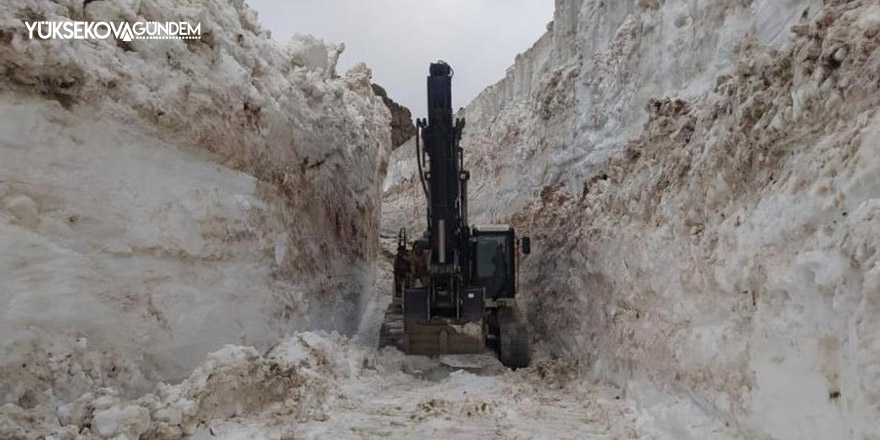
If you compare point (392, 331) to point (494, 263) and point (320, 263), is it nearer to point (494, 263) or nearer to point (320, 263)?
point (320, 263)

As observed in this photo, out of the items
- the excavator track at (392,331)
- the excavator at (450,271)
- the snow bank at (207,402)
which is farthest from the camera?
the excavator track at (392,331)

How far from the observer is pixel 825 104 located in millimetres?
4168

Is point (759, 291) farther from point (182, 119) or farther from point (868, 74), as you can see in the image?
point (182, 119)

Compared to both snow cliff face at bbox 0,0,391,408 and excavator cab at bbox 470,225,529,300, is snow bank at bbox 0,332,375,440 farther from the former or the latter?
excavator cab at bbox 470,225,529,300

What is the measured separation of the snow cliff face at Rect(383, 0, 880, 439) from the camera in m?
3.56

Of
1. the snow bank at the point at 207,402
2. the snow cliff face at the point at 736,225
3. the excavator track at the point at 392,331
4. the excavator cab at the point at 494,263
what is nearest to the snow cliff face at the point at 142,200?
the snow bank at the point at 207,402

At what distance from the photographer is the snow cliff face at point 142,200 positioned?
4.99 m

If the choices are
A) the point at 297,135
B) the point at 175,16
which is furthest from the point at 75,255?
Answer: the point at 297,135

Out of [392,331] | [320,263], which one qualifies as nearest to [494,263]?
[392,331]

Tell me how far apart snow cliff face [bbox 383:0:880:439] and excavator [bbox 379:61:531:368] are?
94 cm

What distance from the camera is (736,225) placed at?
16.4 feet

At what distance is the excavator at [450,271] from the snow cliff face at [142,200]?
1815 millimetres

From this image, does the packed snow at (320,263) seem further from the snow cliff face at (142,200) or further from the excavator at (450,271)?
the excavator at (450,271)

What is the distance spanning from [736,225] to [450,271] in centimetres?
546
